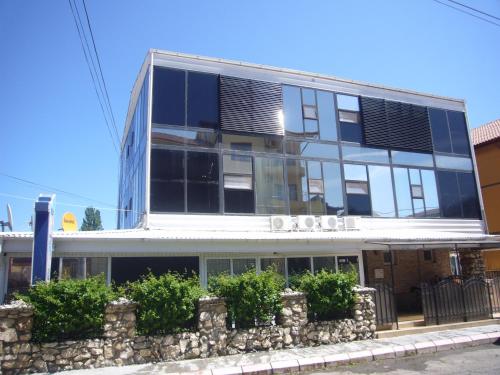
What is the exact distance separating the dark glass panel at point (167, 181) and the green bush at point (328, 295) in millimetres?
5382

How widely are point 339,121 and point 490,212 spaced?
12.4 metres

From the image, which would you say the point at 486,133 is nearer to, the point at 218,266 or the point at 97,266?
the point at 218,266

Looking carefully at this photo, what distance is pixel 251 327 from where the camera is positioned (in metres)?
9.59

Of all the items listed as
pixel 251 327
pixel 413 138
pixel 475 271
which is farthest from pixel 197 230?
pixel 475 271

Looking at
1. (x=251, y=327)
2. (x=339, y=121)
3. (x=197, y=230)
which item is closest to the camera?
(x=251, y=327)

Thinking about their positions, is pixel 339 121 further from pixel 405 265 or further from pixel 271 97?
pixel 405 265

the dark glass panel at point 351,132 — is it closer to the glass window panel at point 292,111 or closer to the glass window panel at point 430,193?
the glass window panel at point 292,111

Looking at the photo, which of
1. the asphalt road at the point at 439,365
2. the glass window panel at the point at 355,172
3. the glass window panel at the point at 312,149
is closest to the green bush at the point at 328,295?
the asphalt road at the point at 439,365

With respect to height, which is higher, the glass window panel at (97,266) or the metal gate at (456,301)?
the glass window panel at (97,266)

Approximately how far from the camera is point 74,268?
11906mm

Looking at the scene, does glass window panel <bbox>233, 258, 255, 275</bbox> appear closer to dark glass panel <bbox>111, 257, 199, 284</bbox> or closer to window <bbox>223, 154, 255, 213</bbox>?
dark glass panel <bbox>111, 257, 199, 284</bbox>

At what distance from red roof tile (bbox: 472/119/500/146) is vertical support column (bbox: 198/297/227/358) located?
2067 centimetres

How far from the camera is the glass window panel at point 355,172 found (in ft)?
55.2

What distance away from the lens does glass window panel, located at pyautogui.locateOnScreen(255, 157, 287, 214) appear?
49.9 ft
